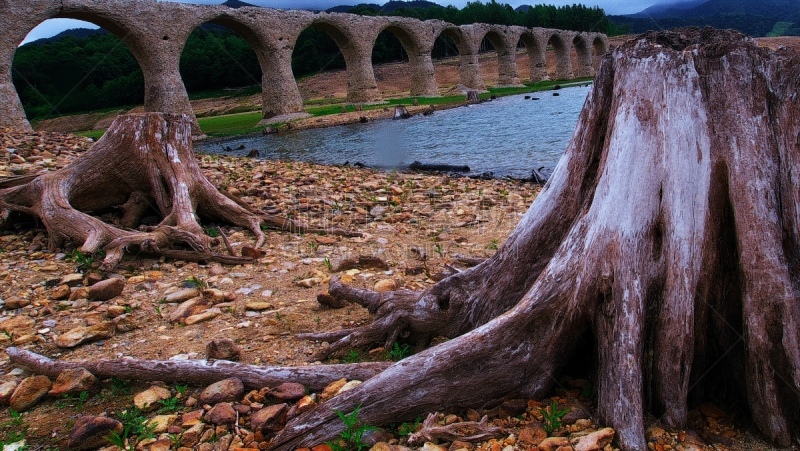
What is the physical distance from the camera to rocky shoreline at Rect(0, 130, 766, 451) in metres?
2.65

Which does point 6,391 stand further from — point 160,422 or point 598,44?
point 598,44

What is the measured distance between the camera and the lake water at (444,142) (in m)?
14.5

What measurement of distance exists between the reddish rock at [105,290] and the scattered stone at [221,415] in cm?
239

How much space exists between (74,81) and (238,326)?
65.0 meters

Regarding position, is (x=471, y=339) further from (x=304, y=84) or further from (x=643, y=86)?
(x=304, y=84)

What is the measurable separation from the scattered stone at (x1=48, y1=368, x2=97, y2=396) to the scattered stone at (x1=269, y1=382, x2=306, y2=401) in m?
1.20

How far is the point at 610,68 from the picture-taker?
9.64 feet

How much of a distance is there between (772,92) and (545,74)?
59.8 m

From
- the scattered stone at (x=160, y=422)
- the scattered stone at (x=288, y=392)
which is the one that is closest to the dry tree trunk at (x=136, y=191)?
the scattered stone at (x=160, y=422)

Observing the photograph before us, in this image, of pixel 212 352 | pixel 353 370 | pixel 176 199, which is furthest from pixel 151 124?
pixel 353 370

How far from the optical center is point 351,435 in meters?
2.49

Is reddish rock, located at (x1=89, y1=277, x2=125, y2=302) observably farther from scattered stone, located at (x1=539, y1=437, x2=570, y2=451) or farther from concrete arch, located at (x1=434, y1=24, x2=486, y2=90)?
concrete arch, located at (x1=434, y1=24, x2=486, y2=90)

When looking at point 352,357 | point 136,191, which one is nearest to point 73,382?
point 352,357

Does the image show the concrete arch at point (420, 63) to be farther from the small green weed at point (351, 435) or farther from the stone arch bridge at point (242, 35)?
the small green weed at point (351, 435)
